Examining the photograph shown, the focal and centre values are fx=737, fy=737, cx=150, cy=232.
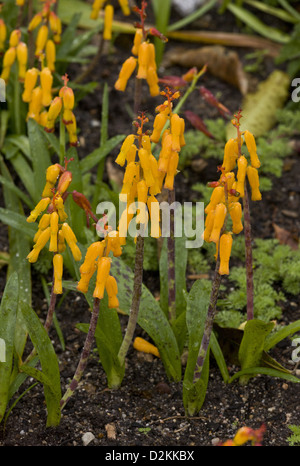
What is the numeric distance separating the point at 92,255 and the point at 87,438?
3.52 ft

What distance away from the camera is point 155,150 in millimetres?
5035

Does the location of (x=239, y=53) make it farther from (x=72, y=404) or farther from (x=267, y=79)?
(x=72, y=404)

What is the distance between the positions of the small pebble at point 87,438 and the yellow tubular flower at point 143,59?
197 centimetres

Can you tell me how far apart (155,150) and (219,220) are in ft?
6.47

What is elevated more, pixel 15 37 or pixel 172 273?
pixel 15 37

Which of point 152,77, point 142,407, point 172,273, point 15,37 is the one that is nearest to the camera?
point 142,407

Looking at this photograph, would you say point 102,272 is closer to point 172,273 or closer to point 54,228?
point 54,228

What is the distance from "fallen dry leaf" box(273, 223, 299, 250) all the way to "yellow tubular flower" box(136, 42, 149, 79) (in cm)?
169

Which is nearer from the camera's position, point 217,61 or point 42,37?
point 42,37

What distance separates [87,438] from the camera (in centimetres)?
372

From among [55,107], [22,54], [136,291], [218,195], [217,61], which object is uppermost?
[217,61]

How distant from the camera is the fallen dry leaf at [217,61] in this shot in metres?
6.72

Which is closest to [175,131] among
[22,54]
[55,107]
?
[55,107]
